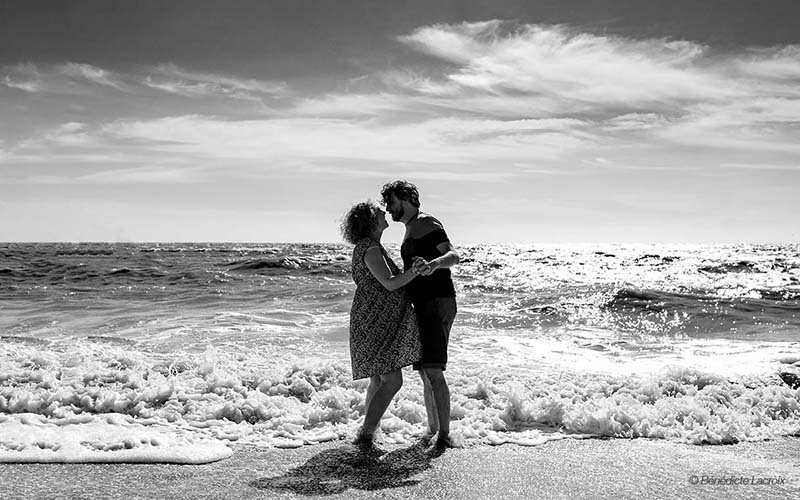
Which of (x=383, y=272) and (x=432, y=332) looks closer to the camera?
(x=383, y=272)

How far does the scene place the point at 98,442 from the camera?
15.8ft

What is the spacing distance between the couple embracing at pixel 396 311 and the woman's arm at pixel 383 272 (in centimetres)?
1

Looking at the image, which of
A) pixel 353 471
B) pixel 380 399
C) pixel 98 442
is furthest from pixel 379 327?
pixel 98 442

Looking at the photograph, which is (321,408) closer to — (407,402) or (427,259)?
(407,402)

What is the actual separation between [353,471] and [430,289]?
1426 millimetres

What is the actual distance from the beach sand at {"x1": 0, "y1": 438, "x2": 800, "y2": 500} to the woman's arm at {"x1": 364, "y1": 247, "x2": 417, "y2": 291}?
1.24 meters

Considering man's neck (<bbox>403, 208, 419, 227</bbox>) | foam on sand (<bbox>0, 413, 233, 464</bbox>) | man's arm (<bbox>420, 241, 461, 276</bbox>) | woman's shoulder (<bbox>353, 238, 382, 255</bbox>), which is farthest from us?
man's neck (<bbox>403, 208, 419, 227</bbox>)

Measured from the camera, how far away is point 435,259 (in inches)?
188

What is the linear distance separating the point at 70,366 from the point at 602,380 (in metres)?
6.12

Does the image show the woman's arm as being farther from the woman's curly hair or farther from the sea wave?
the sea wave

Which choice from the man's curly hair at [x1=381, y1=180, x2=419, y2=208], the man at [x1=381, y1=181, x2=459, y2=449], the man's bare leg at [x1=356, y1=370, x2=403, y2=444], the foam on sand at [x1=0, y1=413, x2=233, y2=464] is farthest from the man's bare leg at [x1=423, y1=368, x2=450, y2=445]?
the foam on sand at [x1=0, y1=413, x2=233, y2=464]

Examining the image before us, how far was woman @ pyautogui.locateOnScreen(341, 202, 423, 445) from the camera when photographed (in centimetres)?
489

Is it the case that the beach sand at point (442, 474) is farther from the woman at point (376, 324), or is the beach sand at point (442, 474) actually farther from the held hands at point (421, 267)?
the held hands at point (421, 267)

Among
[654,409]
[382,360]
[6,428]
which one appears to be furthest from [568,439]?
[6,428]
